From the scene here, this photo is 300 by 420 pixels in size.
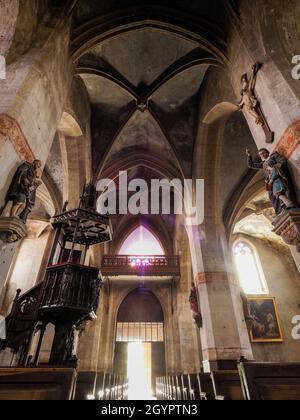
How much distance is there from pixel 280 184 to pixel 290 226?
644 mm

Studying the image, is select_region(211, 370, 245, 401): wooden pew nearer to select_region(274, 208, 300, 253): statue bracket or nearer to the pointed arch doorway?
select_region(274, 208, 300, 253): statue bracket

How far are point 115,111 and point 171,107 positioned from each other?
226cm

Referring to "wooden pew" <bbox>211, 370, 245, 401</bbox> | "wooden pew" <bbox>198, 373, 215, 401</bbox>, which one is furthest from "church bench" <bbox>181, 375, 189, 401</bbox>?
"wooden pew" <bbox>211, 370, 245, 401</bbox>

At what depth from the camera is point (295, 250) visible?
3689 millimetres

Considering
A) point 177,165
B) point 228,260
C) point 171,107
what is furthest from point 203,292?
point 171,107

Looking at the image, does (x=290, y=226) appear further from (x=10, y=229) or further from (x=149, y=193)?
(x=149, y=193)

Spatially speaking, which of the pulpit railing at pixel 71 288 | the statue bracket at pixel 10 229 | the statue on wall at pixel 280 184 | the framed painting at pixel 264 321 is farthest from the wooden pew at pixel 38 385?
the framed painting at pixel 264 321

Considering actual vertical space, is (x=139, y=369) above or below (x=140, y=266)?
below

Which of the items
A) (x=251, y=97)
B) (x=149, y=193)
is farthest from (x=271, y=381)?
(x=149, y=193)

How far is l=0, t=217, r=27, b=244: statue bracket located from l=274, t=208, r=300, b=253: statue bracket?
386 cm

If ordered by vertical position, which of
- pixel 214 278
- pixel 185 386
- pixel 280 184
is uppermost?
pixel 214 278

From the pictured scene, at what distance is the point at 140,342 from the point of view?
42.4ft

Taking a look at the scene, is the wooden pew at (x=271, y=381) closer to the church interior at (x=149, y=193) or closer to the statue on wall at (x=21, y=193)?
the church interior at (x=149, y=193)

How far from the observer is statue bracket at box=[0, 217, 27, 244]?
338 cm
